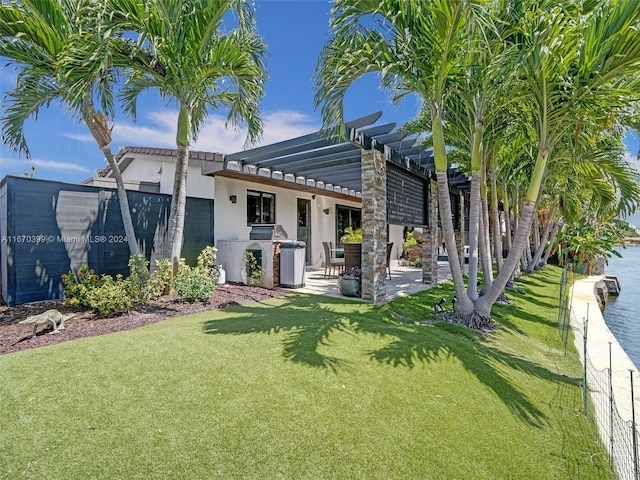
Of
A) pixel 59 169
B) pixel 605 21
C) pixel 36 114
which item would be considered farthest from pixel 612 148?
pixel 59 169

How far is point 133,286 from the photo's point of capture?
232 inches

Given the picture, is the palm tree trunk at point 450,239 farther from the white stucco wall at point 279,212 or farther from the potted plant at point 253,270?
the white stucco wall at point 279,212

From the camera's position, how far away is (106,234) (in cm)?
690

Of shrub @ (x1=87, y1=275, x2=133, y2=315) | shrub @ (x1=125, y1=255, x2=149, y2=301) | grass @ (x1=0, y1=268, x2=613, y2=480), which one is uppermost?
shrub @ (x1=125, y1=255, x2=149, y2=301)

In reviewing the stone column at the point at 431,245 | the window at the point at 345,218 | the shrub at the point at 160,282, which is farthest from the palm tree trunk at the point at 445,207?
the window at the point at 345,218

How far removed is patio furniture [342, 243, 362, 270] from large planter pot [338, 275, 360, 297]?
103 centimetres

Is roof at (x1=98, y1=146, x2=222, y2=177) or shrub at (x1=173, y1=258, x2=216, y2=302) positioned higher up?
roof at (x1=98, y1=146, x2=222, y2=177)

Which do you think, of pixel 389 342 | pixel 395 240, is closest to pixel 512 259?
pixel 389 342

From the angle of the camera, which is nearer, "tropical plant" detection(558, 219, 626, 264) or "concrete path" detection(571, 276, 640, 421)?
"concrete path" detection(571, 276, 640, 421)

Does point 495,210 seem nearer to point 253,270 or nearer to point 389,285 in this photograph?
point 389,285

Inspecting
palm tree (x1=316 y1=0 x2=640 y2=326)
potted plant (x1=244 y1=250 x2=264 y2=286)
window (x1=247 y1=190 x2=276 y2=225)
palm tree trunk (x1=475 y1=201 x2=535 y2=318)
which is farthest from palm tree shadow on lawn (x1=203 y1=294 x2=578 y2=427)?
window (x1=247 y1=190 x2=276 y2=225)

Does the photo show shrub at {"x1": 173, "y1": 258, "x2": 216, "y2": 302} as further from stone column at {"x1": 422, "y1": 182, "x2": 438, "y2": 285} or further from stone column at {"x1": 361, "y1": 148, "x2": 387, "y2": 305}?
stone column at {"x1": 422, "y1": 182, "x2": 438, "y2": 285}

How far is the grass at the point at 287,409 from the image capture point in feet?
7.27

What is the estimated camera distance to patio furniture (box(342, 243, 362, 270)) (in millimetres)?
8305
